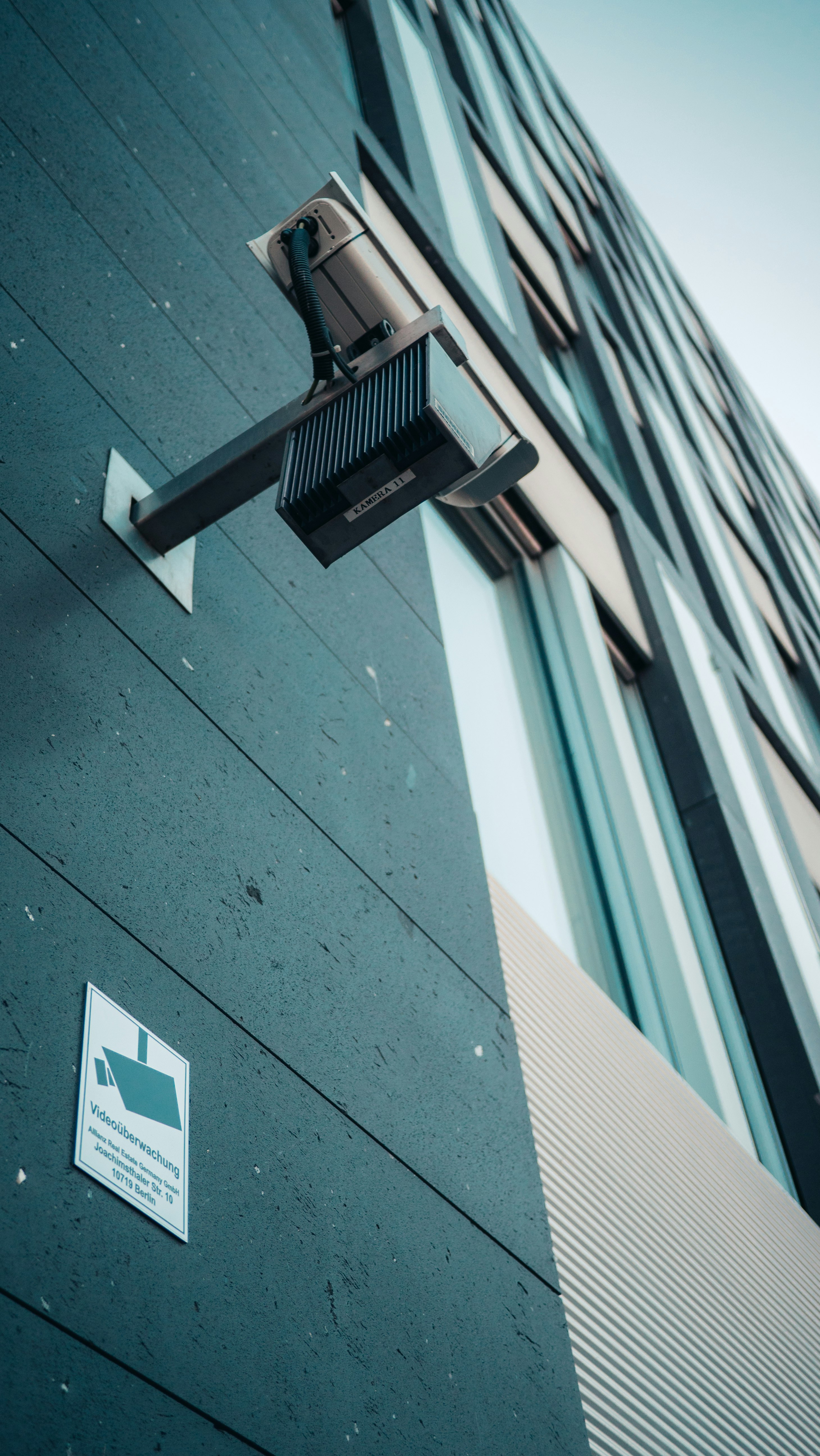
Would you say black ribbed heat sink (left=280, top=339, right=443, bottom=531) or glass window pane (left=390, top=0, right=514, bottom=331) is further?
glass window pane (left=390, top=0, right=514, bottom=331)

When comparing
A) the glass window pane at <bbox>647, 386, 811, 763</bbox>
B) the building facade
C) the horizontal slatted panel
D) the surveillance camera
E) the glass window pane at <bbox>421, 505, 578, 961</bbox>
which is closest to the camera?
the building facade

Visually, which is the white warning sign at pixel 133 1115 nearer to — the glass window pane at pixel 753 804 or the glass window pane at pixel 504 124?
the glass window pane at pixel 753 804

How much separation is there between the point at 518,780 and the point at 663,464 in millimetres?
5729

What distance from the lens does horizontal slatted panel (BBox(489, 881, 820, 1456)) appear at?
9.70 feet

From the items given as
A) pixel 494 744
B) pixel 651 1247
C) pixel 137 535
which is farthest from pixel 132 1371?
pixel 494 744

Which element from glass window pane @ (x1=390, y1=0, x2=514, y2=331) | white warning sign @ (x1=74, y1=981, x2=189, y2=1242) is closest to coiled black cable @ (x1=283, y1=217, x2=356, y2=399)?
white warning sign @ (x1=74, y1=981, x2=189, y2=1242)

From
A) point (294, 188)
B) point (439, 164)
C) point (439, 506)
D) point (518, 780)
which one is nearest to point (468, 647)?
point (518, 780)

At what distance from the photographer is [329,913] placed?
2424 mm

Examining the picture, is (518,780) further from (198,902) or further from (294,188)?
(198,902)

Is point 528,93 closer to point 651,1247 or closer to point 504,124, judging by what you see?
point 504,124

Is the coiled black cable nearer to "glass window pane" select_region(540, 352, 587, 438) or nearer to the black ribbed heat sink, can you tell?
the black ribbed heat sink

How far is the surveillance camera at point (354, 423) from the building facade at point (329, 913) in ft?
1.05

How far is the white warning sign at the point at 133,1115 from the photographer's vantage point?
1.61m

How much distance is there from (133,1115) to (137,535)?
118 cm
